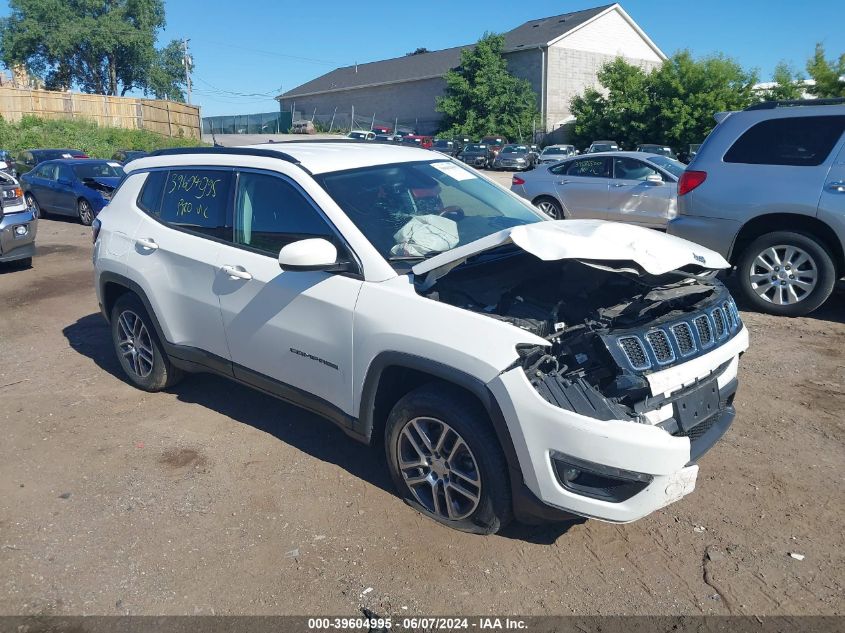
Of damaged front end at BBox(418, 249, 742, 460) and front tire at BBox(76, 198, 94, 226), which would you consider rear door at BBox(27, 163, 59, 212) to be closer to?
front tire at BBox(76, 198, 94, 226)

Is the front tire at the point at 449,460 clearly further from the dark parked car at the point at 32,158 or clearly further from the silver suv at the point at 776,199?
the dark parked car at the point at 32,158

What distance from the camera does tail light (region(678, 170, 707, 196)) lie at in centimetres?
738

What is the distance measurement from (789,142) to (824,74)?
2427cm

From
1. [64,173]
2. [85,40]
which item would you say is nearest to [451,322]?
[64,173]

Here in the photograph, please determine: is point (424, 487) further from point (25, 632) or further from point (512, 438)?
point (25, 632)

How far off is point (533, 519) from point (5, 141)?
35863mm

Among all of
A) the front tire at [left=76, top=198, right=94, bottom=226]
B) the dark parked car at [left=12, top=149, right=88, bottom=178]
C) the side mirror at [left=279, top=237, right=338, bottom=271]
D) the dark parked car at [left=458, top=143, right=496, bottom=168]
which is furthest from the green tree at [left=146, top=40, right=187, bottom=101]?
the side mirror at [left=279, top=237, right=338, bottom=271]

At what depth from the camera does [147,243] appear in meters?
5.01

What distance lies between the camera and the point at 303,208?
13.3ft

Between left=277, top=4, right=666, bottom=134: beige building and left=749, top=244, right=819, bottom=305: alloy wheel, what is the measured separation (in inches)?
1712

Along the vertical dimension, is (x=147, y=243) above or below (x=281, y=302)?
above

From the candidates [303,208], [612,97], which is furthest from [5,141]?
[303,208]

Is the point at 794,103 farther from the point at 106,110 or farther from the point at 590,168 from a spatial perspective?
the point at 106,110

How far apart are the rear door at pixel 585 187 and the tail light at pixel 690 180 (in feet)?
17.3
